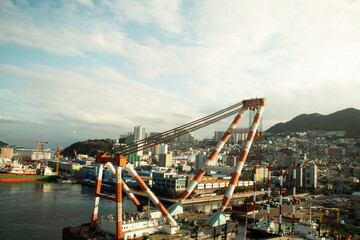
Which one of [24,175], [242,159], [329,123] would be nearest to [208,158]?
[242,159]


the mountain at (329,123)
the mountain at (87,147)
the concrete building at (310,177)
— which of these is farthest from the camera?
the mountain at (329,123)

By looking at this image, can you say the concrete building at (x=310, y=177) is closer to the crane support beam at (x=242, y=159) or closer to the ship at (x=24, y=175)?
the crane support beam at (x=242, y=159)

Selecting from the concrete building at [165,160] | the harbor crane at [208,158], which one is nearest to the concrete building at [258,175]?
the concrete building at [165,160]

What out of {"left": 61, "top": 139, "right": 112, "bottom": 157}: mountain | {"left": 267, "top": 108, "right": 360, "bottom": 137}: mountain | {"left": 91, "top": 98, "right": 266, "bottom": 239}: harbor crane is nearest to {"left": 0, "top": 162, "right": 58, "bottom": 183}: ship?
{"left": 91, "top": 98, "right": 266, "bottom": 239}: harbor crane


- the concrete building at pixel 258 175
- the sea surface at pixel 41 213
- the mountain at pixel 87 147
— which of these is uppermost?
the mountain at pixel 87 147

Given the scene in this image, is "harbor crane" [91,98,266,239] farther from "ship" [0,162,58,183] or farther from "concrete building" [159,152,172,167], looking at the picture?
"concrete building" [159,152,172,167]

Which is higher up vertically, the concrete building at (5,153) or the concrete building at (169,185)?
the concrete building at (5,153)
